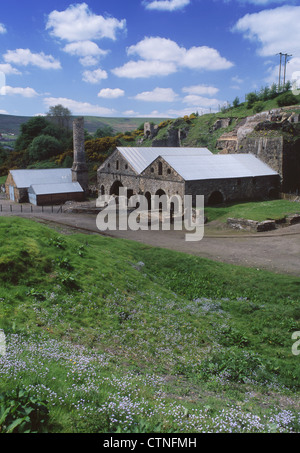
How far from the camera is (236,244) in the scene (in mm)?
23953

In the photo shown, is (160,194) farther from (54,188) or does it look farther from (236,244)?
(54,188)

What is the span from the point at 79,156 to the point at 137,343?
132ft

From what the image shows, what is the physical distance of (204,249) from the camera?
892 inches

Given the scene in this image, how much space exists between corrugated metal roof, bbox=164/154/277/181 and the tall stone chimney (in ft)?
50.6

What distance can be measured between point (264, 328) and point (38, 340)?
25.3ft

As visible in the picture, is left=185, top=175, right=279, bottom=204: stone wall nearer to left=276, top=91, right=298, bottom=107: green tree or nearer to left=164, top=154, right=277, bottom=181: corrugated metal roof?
left=164, top=154, right=277, bottom=181: corrugated metal roof

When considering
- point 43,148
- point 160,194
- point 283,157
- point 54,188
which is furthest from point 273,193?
point 43,148

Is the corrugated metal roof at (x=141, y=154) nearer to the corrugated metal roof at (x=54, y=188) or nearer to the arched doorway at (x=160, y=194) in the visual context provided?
the arched doorway at (x=160, y=194)

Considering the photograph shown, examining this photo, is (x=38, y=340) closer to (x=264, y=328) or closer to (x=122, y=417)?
(x=122, y=417)

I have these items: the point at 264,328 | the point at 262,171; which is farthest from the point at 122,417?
the point at 262,171

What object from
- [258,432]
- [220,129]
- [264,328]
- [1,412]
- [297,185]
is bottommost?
[264,328]

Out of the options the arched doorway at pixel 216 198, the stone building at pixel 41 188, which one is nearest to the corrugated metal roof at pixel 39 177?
the stone building at pixel 41 188

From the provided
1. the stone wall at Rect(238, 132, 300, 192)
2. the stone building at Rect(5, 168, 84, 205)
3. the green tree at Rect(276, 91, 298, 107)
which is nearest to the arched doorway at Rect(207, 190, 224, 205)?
the stone wall at Rect(238, 132, 300, 192)
